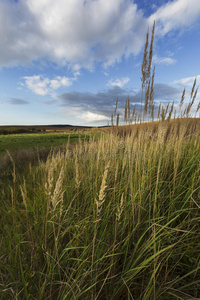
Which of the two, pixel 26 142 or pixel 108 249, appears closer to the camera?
pixel 108 249

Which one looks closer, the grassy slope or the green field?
the grassy slope

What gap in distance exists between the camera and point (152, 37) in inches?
172

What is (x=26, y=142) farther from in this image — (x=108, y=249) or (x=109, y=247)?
(x=108, y=249)

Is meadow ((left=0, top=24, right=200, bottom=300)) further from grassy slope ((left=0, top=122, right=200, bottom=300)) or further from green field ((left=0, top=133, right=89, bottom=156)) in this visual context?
green field ((left=0, top=133, right=89, bottom=156))

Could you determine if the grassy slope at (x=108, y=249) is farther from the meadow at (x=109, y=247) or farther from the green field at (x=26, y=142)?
the green field at (x=26, y=142)

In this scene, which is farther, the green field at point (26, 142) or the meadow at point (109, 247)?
the green field at point (26, 142)

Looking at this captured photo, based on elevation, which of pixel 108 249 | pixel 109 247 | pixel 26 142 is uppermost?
pixel 108 249

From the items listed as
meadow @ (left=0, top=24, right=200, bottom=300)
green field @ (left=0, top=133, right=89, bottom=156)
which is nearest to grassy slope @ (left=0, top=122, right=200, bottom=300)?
meadow @ (left=0, top=24, right=200, bottom=300)

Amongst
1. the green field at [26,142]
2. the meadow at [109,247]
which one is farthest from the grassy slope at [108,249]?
the green field at [26,142]

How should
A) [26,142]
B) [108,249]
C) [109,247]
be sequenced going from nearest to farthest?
[108,249], [109,247], [26,142]

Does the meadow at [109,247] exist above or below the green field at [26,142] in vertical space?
above

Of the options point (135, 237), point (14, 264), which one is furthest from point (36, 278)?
point (135, 237)

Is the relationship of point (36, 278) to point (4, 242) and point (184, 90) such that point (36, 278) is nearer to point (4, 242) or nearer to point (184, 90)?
point (4, 242)

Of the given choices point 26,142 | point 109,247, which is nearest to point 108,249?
point 109,247
